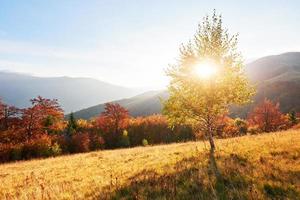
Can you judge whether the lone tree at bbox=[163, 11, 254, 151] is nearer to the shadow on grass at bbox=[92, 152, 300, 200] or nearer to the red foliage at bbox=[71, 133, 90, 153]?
the shadow on grass at bbox=[92, 152, 300, 200]

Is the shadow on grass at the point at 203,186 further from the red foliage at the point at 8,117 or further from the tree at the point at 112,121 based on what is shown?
the tree at the point at 112,121

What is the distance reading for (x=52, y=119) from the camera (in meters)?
69.1

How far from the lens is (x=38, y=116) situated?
61.1 m

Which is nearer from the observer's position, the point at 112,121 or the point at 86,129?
the point at 112,121

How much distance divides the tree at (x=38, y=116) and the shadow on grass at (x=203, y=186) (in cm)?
5426

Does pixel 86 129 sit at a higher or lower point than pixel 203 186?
lower

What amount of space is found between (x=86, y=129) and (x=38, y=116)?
26.5m

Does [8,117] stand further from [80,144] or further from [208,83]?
[208,83]

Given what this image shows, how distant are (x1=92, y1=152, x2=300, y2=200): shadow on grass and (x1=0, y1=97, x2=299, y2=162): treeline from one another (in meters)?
27.2

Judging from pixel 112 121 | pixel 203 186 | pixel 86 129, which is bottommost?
pixel 86 129

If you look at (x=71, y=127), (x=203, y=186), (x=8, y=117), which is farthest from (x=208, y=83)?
(x=71, y=127)

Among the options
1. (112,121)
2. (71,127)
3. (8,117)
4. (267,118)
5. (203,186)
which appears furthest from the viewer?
(71,127)

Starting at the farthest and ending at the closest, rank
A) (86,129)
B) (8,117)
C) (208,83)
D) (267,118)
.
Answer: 1. (86,129)
2. (267,118)
3. (8,117)
4. (208,83)

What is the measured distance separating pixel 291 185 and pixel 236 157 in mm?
4872
